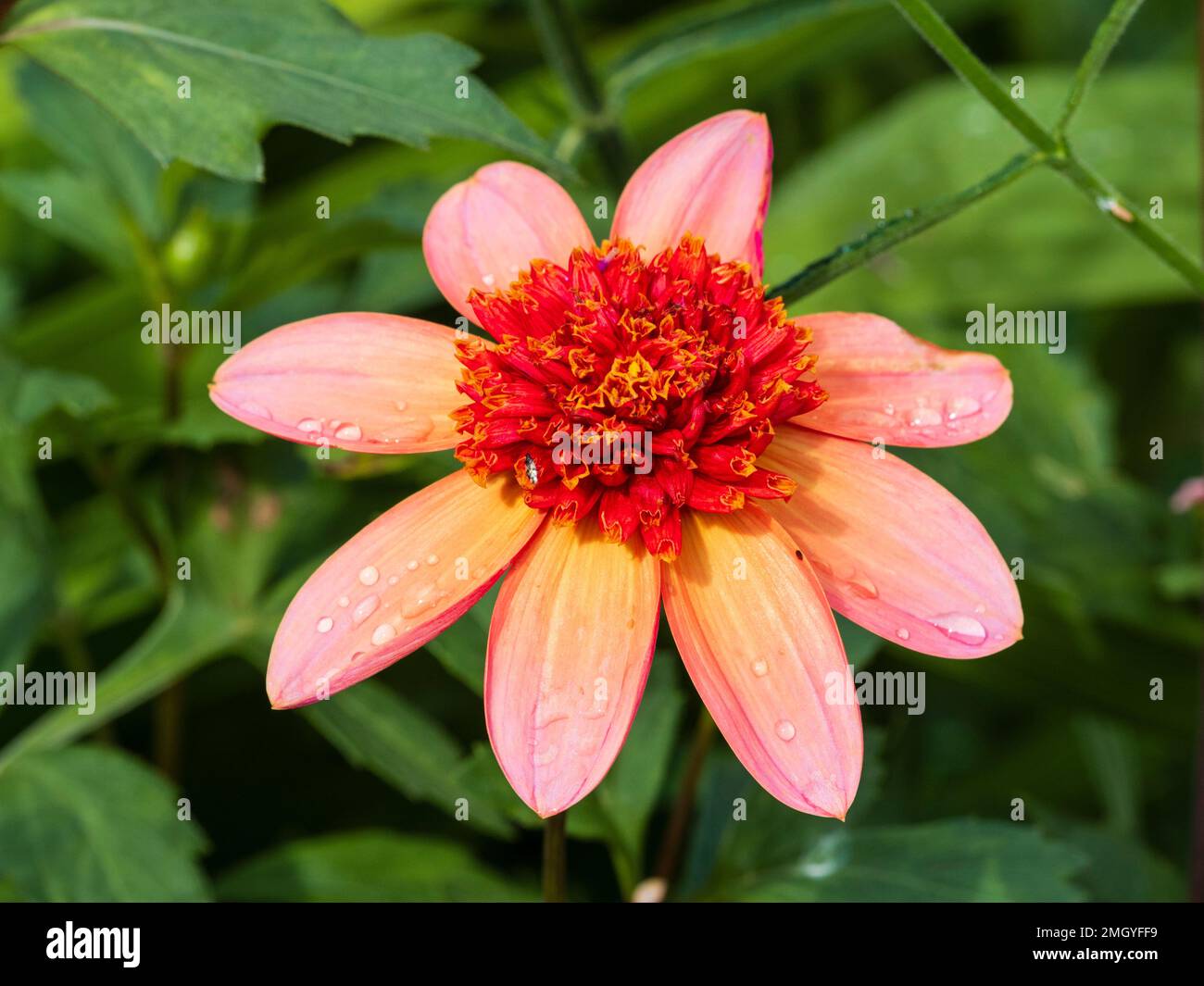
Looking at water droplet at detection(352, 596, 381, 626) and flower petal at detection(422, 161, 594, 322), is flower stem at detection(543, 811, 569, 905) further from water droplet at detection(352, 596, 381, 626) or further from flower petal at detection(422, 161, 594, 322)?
flower petal at detection(422, 161, 594, 322)

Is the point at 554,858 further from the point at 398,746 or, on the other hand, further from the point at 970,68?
the point at 970,68

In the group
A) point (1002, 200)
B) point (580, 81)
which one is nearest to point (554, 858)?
point (580, 81)

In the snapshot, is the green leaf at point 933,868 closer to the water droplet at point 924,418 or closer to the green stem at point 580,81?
the water droplet at point 924,418

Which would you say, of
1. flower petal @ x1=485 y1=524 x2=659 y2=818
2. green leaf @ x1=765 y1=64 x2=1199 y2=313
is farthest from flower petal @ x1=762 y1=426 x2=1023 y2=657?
green leaf @ x1=765 y1=64 x2=1199 y2=313

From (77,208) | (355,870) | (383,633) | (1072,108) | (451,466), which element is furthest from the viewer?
(77,208)
